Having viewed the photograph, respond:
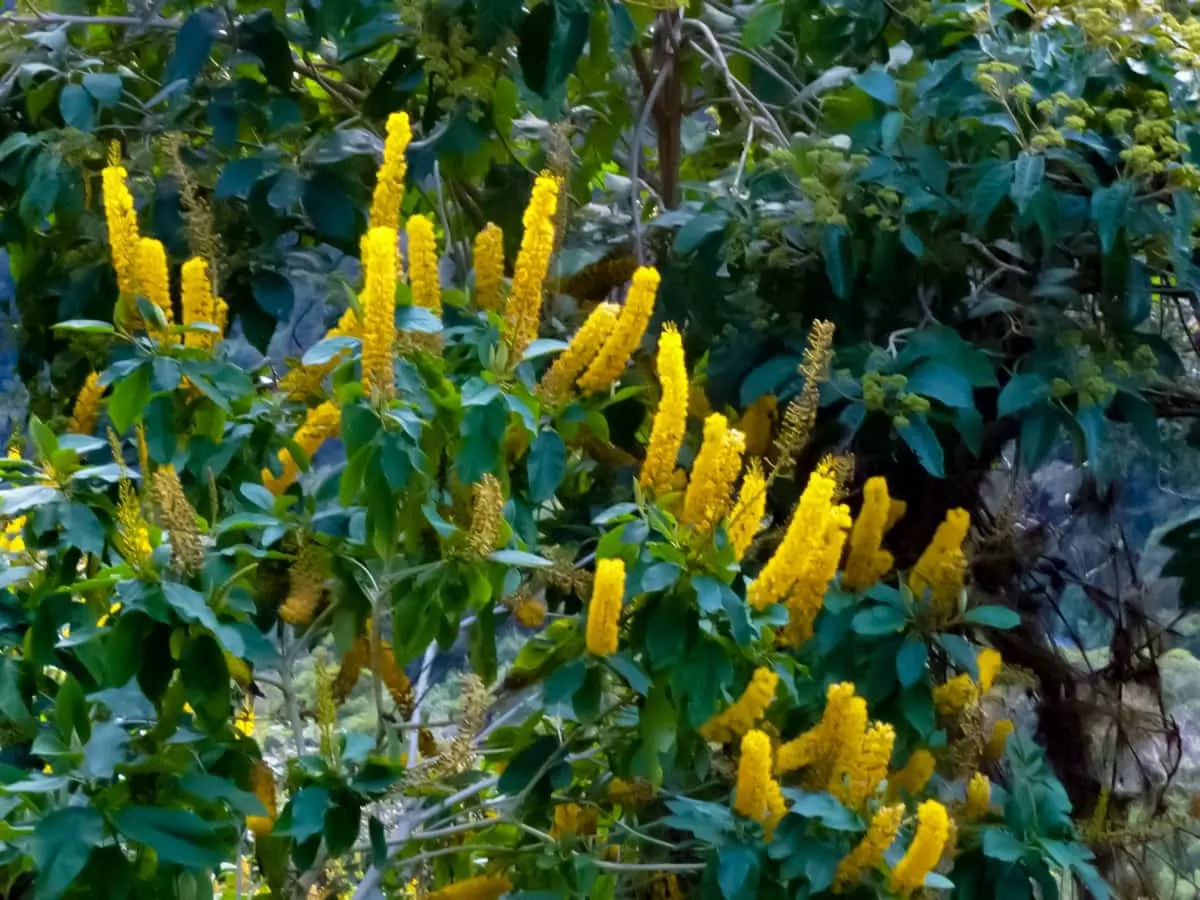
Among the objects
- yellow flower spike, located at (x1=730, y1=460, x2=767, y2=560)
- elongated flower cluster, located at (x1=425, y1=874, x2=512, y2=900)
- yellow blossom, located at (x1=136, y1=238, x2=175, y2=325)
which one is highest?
yellow blossom, located at (x1=136, y1=238, x2=175, y2=325)

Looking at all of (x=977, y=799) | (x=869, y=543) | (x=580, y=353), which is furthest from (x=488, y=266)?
(x=977, y=799)

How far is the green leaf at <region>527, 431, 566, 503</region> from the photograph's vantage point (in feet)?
3.78

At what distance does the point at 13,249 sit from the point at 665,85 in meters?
0.85

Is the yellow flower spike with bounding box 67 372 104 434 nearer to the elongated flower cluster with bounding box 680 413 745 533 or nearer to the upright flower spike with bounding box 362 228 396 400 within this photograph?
the upright flower spike with bounding box 362 228 396 400

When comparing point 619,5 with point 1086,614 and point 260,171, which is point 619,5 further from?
point 1086,614

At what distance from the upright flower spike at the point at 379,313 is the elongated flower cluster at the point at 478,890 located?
23.0 inches

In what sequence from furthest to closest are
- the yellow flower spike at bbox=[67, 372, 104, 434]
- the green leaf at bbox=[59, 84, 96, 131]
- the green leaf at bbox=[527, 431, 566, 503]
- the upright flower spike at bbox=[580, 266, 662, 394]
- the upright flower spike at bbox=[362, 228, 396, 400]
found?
the green leaf at bbox=[59, 84, 96, 131] → the yellow flower spike at bbox=[67, 372, 104, 434] → the green leaf at bbox=[527, 431, 566, 503] → the upright flower spike at bbox=[580, 266, 662, 394] → the upright flower spike at bbox=[362, 228, 396, 400]

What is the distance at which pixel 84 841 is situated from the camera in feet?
3.34

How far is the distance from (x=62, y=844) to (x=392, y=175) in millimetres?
531

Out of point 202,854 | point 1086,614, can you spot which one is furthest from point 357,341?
point 1086,614

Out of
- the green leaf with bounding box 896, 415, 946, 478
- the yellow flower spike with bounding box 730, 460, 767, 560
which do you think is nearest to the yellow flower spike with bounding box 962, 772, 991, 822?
the green leaf with bounding box 896, 415, 946, 478

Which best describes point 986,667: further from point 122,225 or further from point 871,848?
point 122,225

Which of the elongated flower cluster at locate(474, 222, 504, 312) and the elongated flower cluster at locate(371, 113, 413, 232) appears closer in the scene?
the elongated flower cluster at locate(371, 113, 413, 232)

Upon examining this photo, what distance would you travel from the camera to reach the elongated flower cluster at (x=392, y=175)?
102 centimetres
